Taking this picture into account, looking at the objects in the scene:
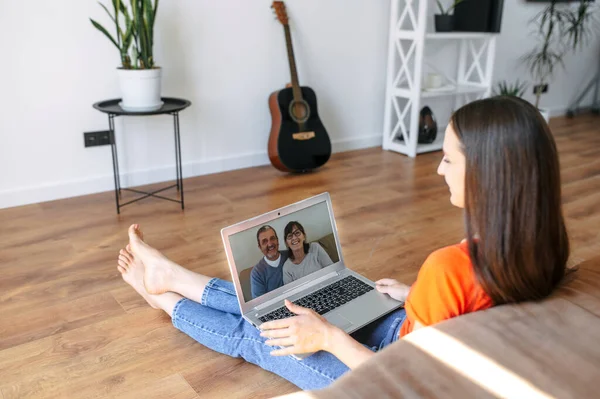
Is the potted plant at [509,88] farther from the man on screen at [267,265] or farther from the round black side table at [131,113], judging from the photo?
the man on screen at [267,265]

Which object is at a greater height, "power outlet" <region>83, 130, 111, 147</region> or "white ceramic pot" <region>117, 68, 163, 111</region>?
"white ceramic pot" <region>117, 68, 163, 111</region>

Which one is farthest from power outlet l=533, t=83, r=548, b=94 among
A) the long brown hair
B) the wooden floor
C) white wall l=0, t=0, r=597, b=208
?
the long brown hair

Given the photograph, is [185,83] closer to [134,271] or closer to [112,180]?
[112,180]

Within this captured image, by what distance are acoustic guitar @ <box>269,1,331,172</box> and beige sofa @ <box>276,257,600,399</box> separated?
8.07 feet

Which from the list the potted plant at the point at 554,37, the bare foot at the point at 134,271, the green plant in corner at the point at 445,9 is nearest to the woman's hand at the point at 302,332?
the bare foot at the point at 134,271

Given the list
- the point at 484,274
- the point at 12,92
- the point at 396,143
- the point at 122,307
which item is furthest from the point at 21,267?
the point at 396,143

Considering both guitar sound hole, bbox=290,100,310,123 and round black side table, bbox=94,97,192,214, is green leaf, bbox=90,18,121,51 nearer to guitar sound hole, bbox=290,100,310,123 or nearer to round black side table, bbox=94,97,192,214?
round black side table, bbox=94,97,192,214

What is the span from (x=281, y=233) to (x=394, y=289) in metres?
0.34

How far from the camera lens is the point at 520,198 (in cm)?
103

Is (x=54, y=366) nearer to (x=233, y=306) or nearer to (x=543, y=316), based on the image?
(x=233, y=306)

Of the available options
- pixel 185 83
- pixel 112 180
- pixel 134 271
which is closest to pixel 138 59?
pixel 185 83

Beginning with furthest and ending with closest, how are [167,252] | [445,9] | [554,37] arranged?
[554,37], [445,9], [167,252]

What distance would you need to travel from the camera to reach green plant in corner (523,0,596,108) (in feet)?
16.0

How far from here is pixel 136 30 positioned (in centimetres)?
282
